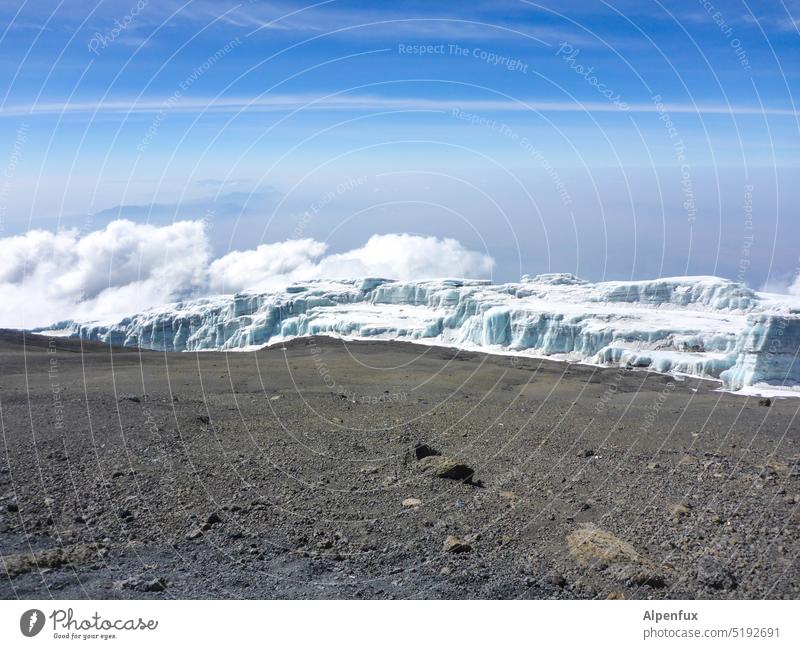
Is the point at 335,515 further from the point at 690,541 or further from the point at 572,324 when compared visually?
the point at 572,324

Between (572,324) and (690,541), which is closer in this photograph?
(690,541)

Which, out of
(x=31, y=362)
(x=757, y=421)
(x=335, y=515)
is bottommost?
(x=757, y=421)

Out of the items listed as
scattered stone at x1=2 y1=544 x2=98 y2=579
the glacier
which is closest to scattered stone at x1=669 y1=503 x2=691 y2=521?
scattered stone at x1=2 y1=544 x2=98 y2=579

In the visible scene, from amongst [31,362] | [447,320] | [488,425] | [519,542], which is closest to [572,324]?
[447,320]

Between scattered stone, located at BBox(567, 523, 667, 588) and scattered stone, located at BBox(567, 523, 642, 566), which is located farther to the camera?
scattered stone, located at BBox(567, 523, 642, 566)

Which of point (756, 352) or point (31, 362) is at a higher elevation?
point (31, 362)

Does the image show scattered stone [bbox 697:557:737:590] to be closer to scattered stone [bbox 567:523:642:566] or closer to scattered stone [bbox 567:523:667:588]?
scattered stone [bbox 567:523:667:588]
